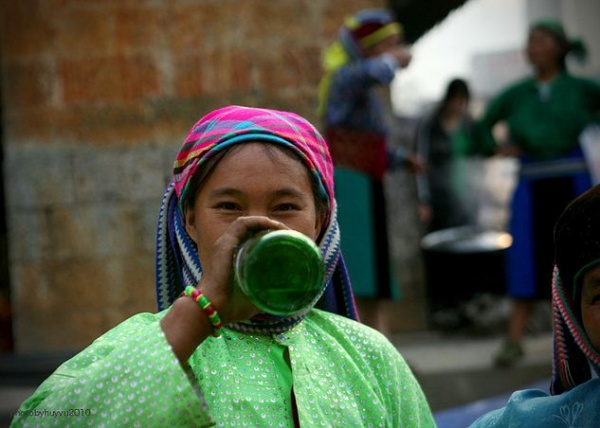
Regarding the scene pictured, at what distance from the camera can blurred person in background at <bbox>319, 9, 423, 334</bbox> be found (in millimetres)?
5570

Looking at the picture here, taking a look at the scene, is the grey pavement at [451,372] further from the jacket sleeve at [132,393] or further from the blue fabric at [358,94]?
the jacket sleeve at [132,393]

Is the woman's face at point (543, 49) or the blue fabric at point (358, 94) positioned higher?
the woman's face at point (543, 49)

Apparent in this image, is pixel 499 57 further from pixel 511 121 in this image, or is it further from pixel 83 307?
pixel 83 307

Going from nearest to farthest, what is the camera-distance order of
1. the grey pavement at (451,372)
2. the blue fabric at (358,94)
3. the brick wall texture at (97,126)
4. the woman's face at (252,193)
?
the woman's face at (252,193), the grey pavement at (451,372), the blue fabric at (358,94), the brick wall texture at (97,126)

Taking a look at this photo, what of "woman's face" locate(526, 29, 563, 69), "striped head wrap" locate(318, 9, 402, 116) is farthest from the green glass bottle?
"woman's face" locate(526, 29, 563, 69)

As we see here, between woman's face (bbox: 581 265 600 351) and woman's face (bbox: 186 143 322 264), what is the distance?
1.95 feet

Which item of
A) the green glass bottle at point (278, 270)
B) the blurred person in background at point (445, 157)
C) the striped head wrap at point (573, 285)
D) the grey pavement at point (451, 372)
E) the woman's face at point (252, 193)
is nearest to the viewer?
the green glass bottle at point (278, 270)

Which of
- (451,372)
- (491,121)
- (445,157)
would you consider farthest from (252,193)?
(445,157)

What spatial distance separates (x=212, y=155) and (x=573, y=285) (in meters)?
0.82

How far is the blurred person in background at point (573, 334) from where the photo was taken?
2316mm

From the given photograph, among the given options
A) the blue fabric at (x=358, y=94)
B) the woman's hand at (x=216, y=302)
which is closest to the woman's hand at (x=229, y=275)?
the woman's hand at (x=216, y=302)

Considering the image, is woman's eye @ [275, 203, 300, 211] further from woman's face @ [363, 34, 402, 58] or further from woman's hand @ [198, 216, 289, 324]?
woman's face @ [363, 34, 402, 58]

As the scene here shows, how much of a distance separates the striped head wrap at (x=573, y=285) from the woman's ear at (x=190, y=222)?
2.58 ft

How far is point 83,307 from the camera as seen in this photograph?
644 centimetres
